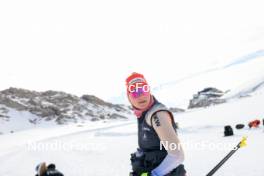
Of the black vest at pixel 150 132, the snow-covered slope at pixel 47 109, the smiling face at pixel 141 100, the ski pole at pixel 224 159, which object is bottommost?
the ski pole at pixel 224 159

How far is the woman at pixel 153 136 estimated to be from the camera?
12.1 ft

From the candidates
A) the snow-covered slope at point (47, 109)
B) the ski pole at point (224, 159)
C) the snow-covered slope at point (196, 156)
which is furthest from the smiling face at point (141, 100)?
the snow-covered slope at point (47, 109)

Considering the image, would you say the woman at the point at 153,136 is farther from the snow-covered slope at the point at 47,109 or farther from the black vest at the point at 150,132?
the snow-covered slope at the point at 47,109

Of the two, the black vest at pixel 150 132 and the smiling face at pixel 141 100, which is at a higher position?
the smiling face at pixel 141 100

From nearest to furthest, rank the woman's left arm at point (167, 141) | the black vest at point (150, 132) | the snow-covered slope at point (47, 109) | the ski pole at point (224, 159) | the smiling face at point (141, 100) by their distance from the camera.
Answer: the woman's left arm at point (167, 141) → the black vest at point (150, 132) → the smiling face at point (141, 100) → the ski pole at point (224, 159) → the snow-covered slope at point (47, 109)

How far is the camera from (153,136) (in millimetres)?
3873

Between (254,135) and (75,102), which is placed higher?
(75,102)

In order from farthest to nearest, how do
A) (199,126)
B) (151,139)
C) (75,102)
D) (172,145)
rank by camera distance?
(75,102), (199,126), (151,139), (172,145)

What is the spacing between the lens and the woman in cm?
368

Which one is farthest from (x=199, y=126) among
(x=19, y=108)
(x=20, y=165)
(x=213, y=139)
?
(x=19, y=108)

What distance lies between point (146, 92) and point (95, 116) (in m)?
83.7

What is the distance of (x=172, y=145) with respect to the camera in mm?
3662

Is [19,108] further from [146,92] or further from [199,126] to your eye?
[146,92]

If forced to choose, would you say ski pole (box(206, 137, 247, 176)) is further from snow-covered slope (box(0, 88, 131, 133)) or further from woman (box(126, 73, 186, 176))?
snow-covered slope (box(0, 88, 131, 133))
